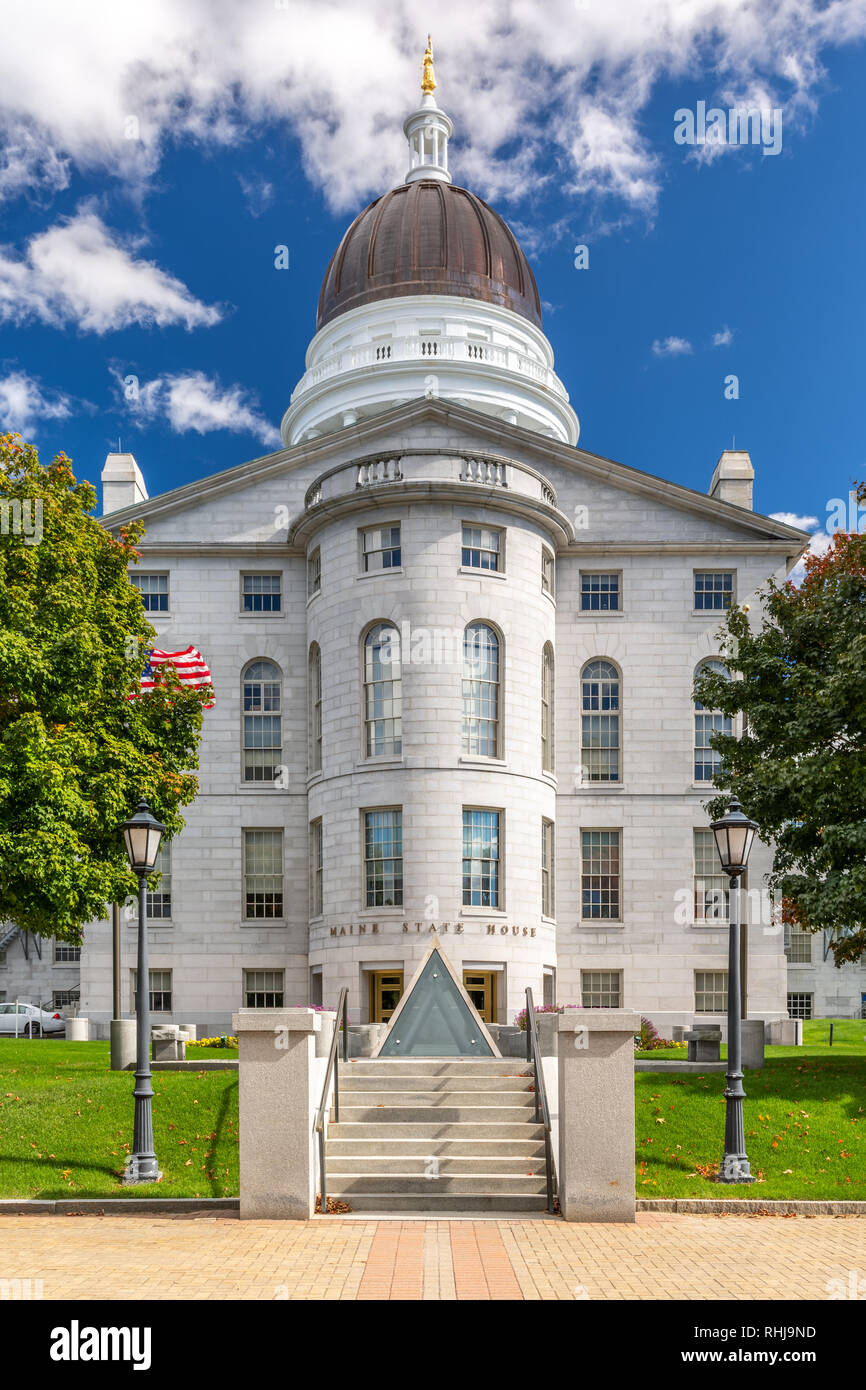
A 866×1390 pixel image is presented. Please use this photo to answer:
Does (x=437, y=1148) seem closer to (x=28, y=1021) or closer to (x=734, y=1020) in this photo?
(x=734, y=1020)

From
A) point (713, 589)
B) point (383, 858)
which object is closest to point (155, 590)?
point (383, 858)

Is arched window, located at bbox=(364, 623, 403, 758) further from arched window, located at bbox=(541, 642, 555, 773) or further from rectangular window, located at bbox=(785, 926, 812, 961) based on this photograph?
rectangular window, located at bbox=(785, 926, 812, 961)

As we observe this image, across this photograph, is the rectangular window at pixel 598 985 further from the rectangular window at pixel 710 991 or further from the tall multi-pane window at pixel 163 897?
the tall multi-pane window at pixel 163 897

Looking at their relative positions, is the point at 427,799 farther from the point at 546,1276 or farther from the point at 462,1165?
the point at 546,1276

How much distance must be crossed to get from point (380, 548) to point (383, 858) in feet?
30.3

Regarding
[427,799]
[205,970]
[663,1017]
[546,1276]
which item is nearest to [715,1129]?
[546,1276]

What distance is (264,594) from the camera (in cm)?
4019

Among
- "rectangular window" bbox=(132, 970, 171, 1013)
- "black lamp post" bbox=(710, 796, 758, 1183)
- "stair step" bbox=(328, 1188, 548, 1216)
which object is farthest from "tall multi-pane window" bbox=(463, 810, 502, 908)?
"stair step" bbox=(328, 1188, 548, 1216)

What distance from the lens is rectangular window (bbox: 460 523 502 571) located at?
35562 millimetres

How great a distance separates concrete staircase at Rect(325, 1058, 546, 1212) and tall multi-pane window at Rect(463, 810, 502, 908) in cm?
1348

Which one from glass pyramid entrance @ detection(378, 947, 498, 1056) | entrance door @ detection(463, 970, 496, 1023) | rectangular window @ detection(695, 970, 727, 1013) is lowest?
rectangular window @ detection(695, 970, 727, 1013)

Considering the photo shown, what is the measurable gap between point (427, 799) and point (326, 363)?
25.8 metres

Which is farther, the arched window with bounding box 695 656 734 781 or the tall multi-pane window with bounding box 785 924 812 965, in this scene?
the tall multi-pane window with bounding box 785 924 812 965

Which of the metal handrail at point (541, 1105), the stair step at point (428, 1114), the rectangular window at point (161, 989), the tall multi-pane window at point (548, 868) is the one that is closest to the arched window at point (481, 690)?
the tall multi-pane window at point (548, 868)
